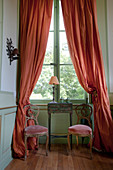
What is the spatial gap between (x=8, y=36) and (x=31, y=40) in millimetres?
657

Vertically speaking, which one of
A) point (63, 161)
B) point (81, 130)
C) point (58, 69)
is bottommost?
point (63, 161)

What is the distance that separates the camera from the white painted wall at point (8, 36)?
240cm

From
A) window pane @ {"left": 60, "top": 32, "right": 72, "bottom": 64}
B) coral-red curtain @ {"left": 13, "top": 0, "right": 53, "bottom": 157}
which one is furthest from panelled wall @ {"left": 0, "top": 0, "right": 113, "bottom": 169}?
window pane @ {"left": 60, "top": 32, "right": 72, "bottom": 64}

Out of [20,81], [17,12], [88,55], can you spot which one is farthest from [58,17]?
[20,81]

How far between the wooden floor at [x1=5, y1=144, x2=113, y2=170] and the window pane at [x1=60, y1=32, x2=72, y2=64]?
6.65 ft

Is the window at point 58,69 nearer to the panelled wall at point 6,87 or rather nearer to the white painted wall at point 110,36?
the white painted wall at point 110,36

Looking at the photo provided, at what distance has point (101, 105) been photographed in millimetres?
2910

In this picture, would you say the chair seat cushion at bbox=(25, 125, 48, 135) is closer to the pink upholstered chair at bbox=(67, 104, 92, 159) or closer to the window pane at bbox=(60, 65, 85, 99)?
the pink upholstered chair at bbox=(67, 104, 92, 159)

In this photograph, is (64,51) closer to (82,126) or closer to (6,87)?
(6,87)

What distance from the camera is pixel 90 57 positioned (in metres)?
3.14

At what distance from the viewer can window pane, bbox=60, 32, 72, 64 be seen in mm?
3553

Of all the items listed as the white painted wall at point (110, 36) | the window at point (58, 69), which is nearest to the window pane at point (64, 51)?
the window at point (58, 69)

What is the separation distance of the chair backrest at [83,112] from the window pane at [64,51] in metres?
1.14

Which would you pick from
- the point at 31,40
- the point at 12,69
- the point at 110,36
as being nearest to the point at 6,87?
the point at 12,69
